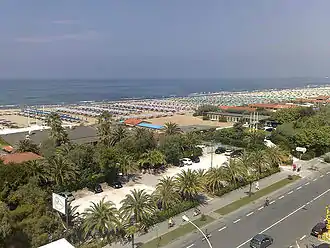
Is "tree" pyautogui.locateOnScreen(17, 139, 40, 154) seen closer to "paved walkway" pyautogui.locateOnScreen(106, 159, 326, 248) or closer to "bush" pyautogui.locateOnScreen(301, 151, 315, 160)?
"paved walkway" pyautogui.locateOnScreen(106, 159, 326, 248)

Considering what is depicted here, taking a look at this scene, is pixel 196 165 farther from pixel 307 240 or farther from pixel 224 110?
pixel 224 110

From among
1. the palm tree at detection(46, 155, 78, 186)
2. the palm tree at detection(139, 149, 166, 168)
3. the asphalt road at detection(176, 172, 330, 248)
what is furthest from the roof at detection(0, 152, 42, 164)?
the asphalt road at detection(176, 172, 330, 248)

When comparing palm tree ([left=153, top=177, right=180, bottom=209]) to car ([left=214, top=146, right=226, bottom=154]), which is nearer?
palm tree ([left=153, top=177, right=180, bottom=209])

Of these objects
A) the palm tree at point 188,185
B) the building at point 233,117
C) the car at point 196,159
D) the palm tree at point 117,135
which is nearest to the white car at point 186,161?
the car at point 196,159

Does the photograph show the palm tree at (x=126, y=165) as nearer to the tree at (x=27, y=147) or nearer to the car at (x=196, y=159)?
the car at (x=196, y=159)

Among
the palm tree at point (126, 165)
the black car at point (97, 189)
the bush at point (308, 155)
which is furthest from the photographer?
the bush at point (308, 155)

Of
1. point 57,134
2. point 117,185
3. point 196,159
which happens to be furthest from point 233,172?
point 57,134

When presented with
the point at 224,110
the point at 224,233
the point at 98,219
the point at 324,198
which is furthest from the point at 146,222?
the point at 224,110
